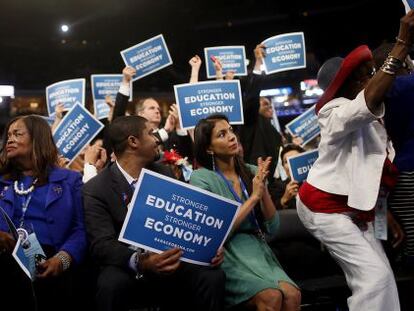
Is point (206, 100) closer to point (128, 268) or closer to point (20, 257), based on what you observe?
point (128, 268)

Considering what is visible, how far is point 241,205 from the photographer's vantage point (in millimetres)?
3027

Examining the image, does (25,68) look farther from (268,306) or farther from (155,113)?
(268,306)

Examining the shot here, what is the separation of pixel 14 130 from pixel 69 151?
162 centimetres

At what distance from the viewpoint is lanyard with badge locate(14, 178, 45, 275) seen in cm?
275

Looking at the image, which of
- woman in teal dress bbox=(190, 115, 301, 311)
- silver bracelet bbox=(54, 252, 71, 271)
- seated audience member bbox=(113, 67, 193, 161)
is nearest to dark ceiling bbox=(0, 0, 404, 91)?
seated audience member bbox=(113, 67, 193, 161)

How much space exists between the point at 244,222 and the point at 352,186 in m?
0.88

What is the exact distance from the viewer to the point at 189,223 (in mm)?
2678

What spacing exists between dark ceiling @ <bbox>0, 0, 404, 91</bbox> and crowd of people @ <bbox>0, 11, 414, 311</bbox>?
14.2 meters

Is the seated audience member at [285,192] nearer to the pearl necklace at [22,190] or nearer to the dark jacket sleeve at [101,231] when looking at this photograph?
the dark jacket sleeve at [101,231]

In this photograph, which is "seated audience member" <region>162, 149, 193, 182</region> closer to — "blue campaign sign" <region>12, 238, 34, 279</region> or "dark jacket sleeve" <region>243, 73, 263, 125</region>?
"dark jacket sleeve" <region>243, 73, 263, 125</region>

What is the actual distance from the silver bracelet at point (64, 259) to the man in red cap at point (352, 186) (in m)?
1.36

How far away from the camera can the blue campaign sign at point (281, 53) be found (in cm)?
599

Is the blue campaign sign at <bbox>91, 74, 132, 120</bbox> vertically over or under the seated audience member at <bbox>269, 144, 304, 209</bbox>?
over

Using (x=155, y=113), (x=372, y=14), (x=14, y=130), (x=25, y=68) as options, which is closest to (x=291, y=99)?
(x=372, y=14)
